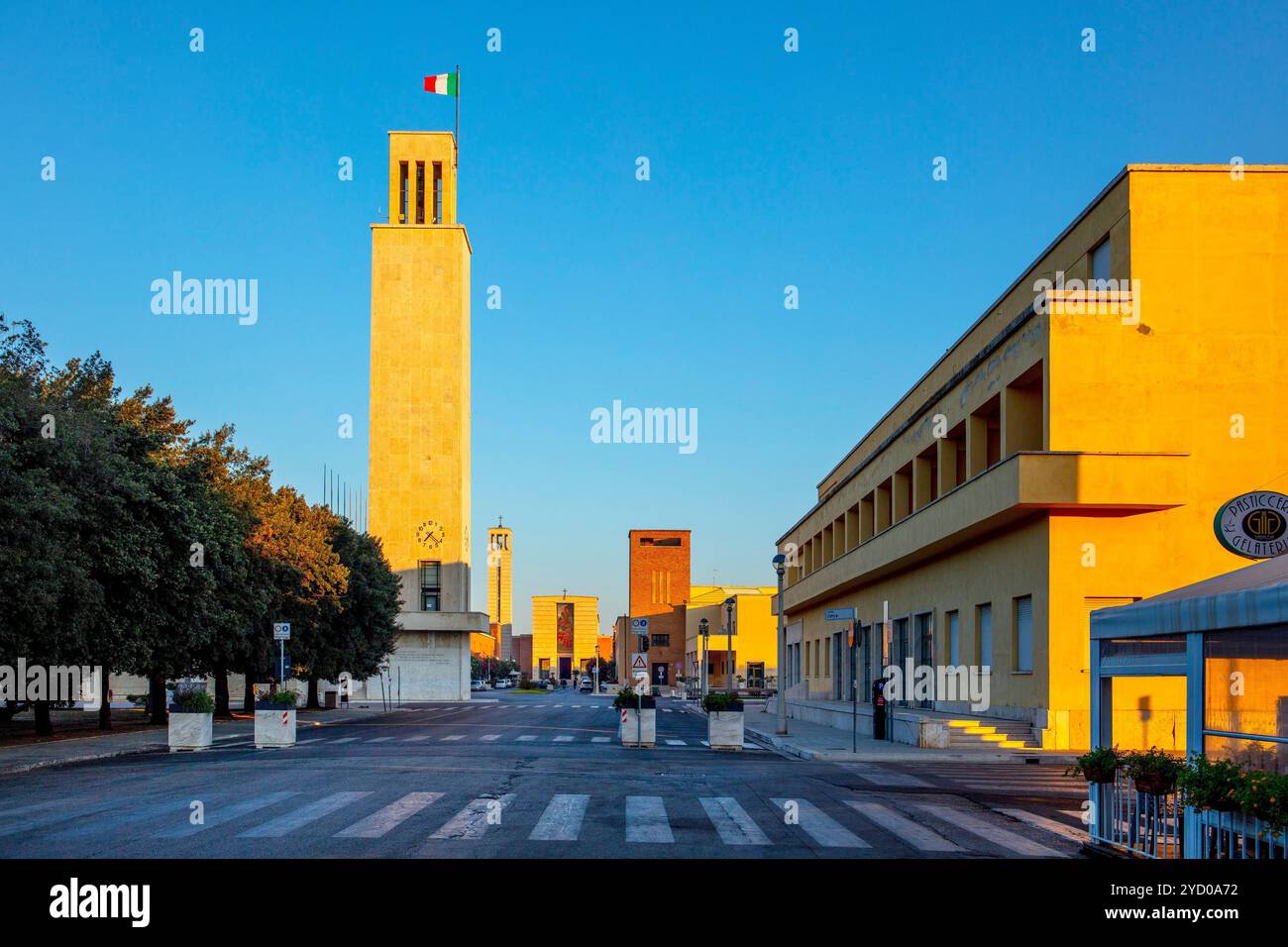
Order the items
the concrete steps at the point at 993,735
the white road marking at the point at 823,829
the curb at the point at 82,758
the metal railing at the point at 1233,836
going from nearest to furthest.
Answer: the metal railing at the point at 1233,836, the white road marking at the point at 823,829, the curb at the point at 82,758, the concrete steps at the point at 993,735

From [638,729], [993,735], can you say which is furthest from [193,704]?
[993,735]

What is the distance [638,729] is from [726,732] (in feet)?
7.44

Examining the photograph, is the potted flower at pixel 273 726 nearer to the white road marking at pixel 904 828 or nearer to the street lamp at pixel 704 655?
the white road marking at pixel 904 828

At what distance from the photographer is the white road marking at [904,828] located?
44.0ft

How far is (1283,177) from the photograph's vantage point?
30.5 metres

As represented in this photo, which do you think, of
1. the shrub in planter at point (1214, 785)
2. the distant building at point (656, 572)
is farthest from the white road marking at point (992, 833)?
the distant building at point (656, 572)

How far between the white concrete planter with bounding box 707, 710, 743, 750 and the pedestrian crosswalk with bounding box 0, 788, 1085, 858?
1264 centimetres

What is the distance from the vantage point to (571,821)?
1487cm

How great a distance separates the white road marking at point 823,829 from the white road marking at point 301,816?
5930 mm

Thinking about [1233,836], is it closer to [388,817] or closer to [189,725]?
[388,817]

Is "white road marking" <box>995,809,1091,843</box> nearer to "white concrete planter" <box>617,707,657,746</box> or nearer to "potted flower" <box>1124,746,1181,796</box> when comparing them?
"potted flower" <box>1124,746,1181,796</box>

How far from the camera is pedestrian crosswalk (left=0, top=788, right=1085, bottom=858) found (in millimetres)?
13406
